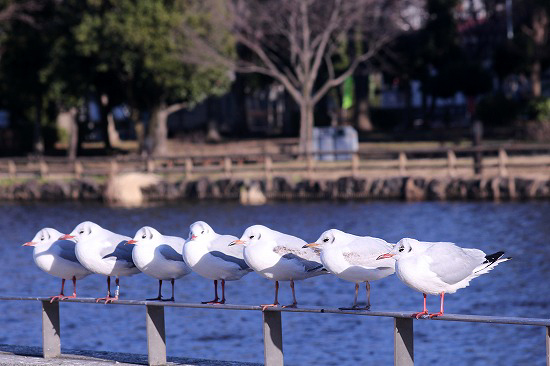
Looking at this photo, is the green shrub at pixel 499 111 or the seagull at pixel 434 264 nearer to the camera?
the seagull at pixel 434 264

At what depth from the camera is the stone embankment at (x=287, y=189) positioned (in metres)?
40.6

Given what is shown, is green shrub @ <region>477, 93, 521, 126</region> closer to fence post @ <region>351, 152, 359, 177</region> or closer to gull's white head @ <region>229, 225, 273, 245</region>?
fence post @ <region>351, 152, 359, 177</region>

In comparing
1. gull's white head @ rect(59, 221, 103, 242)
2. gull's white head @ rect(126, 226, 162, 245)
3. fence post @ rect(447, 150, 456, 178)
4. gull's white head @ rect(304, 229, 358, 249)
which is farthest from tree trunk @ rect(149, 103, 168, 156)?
gull's white head @ rect(304, 229, 358, 249)

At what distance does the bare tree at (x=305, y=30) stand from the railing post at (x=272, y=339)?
42.8 metres

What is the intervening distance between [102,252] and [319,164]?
38.0m

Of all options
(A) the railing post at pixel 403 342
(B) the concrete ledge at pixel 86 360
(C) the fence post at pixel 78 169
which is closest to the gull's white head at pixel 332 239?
(A) the railing post at pixel 403 342

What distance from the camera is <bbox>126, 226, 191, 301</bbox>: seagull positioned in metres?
9.17

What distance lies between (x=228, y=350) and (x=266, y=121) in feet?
311

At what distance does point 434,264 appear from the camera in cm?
809

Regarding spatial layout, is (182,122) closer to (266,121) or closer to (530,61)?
(266,121)

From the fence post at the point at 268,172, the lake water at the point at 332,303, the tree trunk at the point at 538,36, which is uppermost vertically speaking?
the tree trunk at the point at 538,36

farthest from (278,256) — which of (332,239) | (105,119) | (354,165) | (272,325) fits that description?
(105,119)

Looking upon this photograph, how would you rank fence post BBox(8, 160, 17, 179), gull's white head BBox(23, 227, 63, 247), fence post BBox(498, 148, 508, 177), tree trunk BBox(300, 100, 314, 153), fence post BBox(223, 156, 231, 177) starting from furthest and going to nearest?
tree trunk BBox(300, 100, 314, 153), fence post BBox(8, 160, 17, 179), fence post BBox(223, 156, 231, 177), fence post BBox(498, 148, 508, 177), gull's white head BBox(23, 227, 63, 247)

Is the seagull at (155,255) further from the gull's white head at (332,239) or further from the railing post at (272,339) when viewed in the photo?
the gull's white head at (332,239)
